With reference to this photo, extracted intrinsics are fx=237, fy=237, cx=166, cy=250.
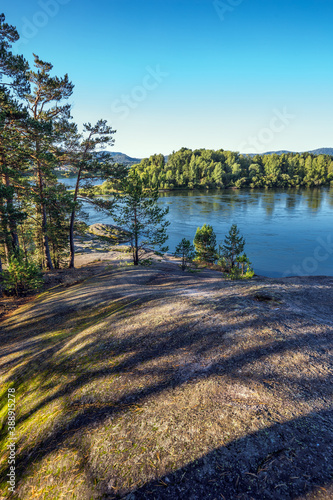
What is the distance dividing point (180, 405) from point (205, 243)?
106ft

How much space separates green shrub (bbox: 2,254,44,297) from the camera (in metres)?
13.8

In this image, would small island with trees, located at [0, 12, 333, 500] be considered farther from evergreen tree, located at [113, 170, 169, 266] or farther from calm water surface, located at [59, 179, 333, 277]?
calm water surface, located at [59, 179, 333, 277]

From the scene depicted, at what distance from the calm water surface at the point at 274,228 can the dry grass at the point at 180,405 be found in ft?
92.7

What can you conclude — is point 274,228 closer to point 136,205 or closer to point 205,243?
point 205,243

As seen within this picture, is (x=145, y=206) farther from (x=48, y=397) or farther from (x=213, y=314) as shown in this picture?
(x=48, y=397)

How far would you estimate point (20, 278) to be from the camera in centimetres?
1441

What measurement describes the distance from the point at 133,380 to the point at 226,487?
2.48 metres

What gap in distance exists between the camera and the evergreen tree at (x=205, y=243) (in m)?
34.9

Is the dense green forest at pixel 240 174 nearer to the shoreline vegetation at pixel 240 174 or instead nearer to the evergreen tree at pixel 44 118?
the shoreline vegetation at pixel 240 174

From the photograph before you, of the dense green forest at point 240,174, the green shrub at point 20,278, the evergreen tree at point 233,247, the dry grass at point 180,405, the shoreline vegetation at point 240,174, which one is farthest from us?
the dense green forest at point 240,174

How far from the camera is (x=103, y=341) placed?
6625 mm

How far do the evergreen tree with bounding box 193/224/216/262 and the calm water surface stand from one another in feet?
21.7

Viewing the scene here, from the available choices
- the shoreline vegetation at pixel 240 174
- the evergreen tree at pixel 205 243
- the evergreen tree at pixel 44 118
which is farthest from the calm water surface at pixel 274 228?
the shoreline vegetation at pixel 240 174

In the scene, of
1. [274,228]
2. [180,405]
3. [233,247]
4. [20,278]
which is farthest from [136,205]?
[274,228]
